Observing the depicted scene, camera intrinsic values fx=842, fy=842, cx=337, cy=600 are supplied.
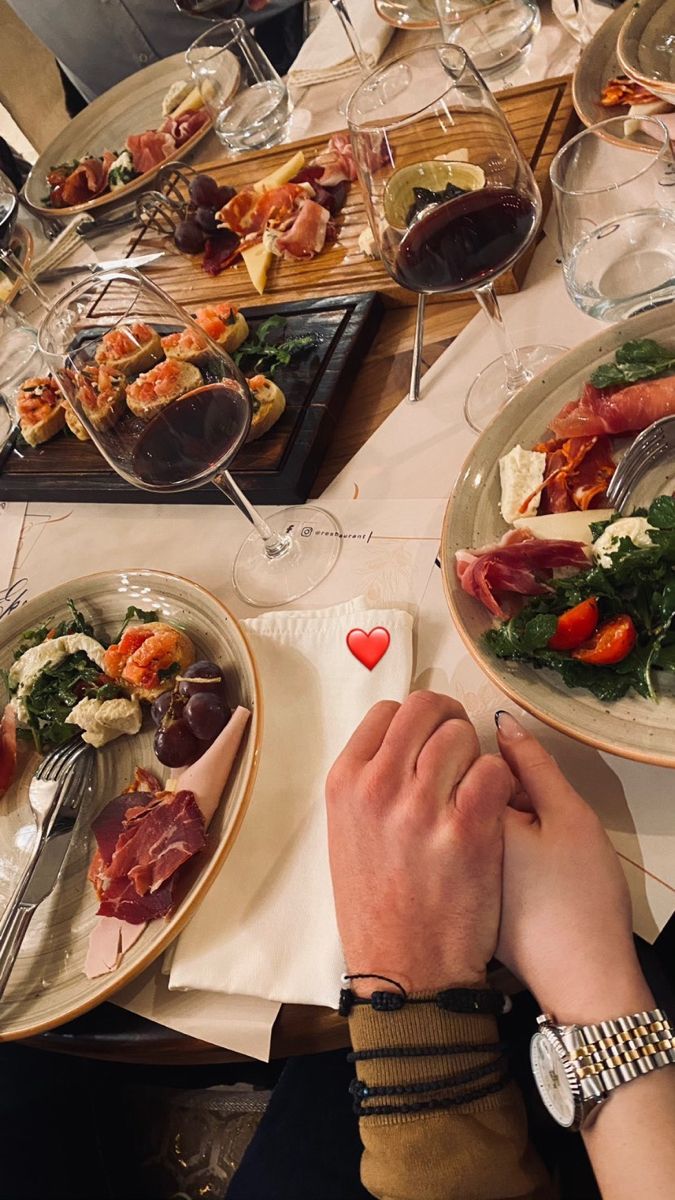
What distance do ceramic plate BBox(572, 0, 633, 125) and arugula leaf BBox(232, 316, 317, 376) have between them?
52cm

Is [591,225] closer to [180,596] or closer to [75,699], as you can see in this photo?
[180,596]

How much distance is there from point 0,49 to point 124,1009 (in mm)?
5083

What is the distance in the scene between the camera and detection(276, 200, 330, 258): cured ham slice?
1491 mm

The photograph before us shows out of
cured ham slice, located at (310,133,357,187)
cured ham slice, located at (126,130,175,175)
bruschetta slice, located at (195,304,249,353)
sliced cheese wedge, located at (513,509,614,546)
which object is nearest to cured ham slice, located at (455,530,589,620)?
sliced cheese wedge, located at (513,509,614,546)

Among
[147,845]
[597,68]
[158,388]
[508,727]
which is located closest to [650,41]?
[597,68]

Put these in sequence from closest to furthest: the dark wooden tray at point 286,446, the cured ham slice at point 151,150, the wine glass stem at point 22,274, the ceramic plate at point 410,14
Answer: the dark wooden tray at point 286,446, the ceramic plate at point 410,14, the wine glass stem at point 22,274, the cured ham slice at point 151,150

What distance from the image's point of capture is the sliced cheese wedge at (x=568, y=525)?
0.83m

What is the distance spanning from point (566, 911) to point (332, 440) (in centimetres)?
78

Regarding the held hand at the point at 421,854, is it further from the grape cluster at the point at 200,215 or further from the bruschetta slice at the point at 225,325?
the grape cluster at the point at 200,215

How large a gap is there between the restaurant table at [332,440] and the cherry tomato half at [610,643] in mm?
306

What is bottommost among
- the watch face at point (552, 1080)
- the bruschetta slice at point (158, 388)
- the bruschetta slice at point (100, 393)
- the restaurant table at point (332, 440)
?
the watch face at point (552, 1080)

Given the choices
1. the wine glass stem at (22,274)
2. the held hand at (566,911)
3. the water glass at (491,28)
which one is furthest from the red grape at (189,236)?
the held hand at (566,911)

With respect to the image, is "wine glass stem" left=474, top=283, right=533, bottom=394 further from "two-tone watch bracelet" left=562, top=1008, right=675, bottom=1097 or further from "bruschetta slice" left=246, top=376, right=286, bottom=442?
"two-tone watch bracelet" left=562, top=1008, right=675, bottom=1097

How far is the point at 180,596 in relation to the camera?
109cm
